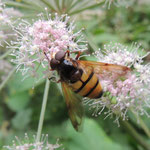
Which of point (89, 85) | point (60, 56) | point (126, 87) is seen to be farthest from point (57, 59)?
point (126, 87)

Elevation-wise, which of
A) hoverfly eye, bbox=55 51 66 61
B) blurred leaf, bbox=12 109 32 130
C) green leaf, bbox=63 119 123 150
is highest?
hoverfly eye, bbox=55 51 66 61

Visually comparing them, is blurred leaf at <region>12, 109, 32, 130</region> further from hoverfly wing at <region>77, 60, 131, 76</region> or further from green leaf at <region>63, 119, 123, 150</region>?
hoverfly wing at <region>77, 60, 131, 76</region>

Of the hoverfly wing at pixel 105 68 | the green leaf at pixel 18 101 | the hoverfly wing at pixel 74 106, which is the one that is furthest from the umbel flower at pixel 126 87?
the green leaf at pixel 18 101

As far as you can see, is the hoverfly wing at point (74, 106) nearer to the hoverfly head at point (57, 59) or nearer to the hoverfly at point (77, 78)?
the hoverfly at point (77, 78)

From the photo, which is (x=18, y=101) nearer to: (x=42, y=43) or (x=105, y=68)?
(x=42, y=43)

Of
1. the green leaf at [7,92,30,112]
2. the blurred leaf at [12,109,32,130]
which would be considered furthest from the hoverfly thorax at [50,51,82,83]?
the green leaf at [7,92,30,112]

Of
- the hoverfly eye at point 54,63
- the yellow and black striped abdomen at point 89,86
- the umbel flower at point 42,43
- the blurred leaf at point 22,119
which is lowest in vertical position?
the blurred leaf at point 22,119

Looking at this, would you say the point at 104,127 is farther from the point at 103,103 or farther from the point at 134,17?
the point at 134,17
